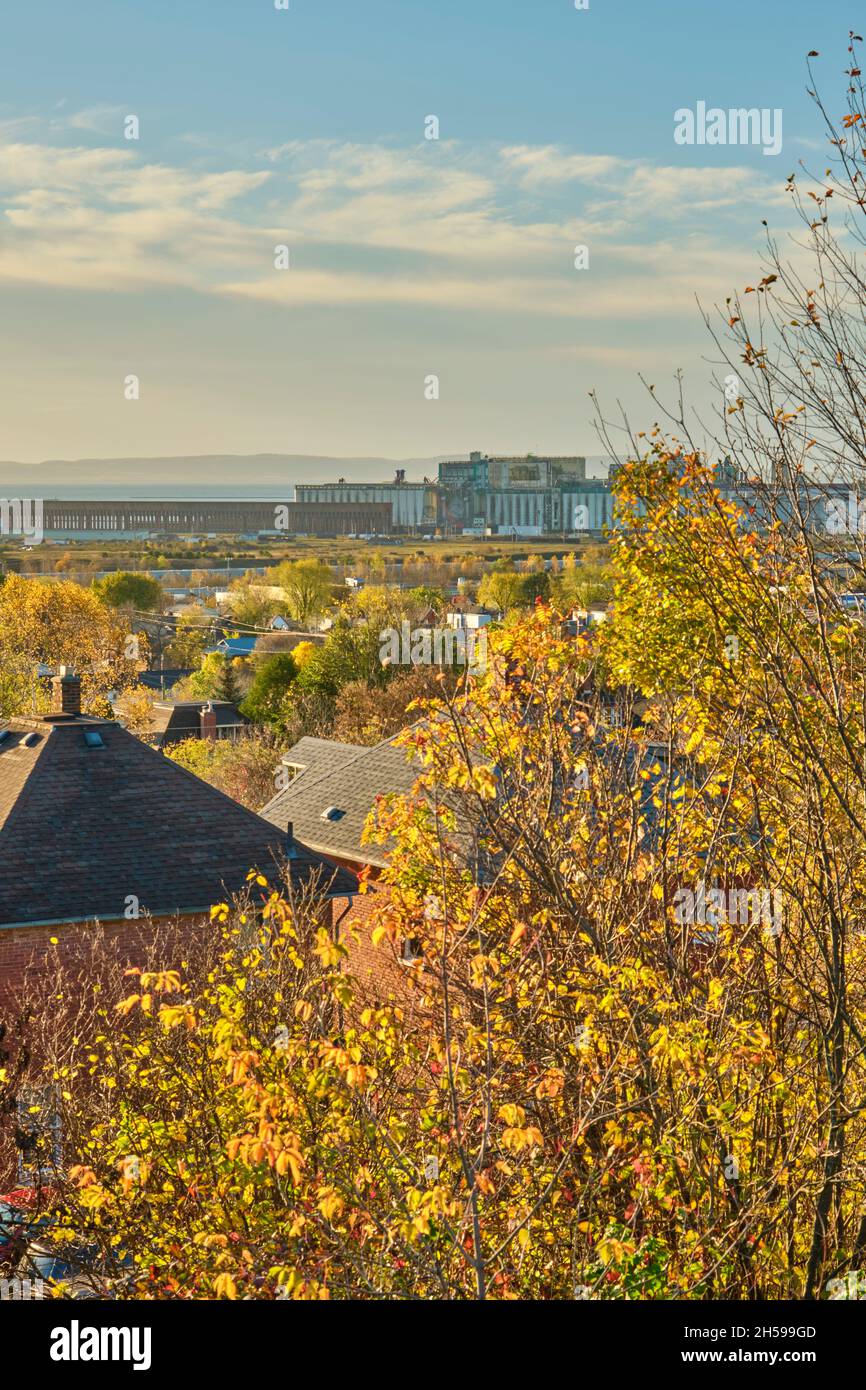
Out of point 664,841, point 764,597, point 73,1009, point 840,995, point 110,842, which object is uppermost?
point 764,597

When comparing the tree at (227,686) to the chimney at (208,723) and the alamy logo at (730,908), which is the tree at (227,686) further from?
the alamy logo at (730,908)

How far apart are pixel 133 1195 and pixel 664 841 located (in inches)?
178

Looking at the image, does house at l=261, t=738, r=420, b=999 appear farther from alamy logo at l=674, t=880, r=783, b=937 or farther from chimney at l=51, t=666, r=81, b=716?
alamy logo at l=674, t=880, r=783, b=937

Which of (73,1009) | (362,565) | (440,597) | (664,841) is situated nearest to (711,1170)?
(664,841)

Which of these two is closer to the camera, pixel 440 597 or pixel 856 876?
pixel 856 876

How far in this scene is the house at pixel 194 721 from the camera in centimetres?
6444

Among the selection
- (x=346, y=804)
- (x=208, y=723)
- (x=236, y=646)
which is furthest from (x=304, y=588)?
(x=346, y=804)

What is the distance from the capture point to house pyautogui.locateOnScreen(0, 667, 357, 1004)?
22.5m

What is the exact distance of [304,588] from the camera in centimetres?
12175

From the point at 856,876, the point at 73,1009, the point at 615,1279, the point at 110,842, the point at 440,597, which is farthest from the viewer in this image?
the point at 440,597

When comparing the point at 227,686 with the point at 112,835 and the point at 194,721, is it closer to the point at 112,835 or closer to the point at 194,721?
the point at 194,721

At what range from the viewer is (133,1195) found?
10.3m
